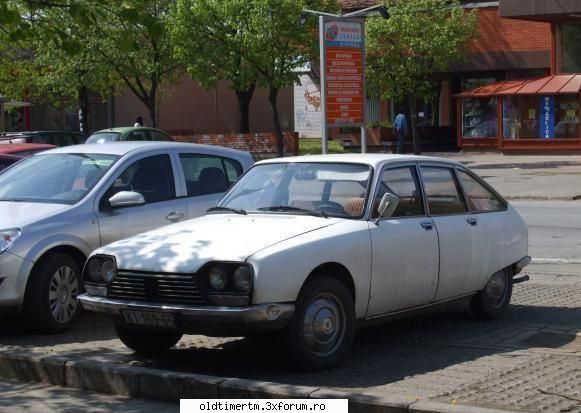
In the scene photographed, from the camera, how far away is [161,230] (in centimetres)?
819

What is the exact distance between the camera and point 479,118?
39.2 m

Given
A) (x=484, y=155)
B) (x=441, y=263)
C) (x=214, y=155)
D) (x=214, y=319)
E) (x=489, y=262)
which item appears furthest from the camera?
(x=484, y=155)

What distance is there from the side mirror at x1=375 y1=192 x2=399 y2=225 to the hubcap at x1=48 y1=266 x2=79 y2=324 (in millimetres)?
2942

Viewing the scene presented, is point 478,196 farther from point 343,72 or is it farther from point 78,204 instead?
point 343,72

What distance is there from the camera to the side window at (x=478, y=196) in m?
9.25

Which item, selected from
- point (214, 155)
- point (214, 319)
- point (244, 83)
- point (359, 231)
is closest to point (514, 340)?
point (359, 231)

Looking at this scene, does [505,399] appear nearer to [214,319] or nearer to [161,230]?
[214,319]

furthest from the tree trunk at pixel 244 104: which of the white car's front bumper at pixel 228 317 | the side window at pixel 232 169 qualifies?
the white car's front bumper at pixel 228 317

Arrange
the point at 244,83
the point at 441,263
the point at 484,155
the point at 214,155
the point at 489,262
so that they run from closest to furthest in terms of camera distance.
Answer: the point at 441,263 → the point at 489,262 → the point at 214,155 → the point at 244,83 → the point at 484,155

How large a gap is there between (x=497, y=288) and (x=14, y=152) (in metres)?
7.35

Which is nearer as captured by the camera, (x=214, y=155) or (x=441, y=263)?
(x=441, y=263)

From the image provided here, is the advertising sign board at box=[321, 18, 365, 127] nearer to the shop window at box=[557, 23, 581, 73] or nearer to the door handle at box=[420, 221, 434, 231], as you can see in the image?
the shop window at box=[557, 23, 581, 73]

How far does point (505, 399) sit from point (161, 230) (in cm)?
306

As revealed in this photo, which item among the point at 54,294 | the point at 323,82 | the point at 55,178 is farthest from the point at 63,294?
the point at 323,82
